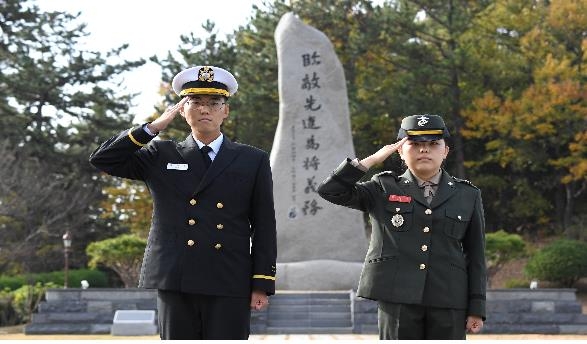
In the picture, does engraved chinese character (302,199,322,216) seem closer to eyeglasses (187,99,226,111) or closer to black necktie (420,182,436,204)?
black necktie (420,182,436,204)

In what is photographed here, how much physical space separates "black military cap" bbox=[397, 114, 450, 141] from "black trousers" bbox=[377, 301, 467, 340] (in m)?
0.74

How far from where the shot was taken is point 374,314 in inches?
525

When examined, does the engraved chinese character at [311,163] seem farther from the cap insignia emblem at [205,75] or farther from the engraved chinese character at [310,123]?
the cap insignia emblem at [205,75]

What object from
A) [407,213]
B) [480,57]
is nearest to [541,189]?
[480,57]

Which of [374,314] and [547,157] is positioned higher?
[547,157]

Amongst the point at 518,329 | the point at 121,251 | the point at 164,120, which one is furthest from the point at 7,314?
the point at 164,120

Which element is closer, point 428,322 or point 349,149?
point 428,322

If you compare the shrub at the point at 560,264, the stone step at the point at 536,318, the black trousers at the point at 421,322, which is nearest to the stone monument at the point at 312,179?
the stone step at the point at 536,318

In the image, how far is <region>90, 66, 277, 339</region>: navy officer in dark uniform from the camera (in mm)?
3900

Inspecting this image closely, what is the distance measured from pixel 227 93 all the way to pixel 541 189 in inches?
939

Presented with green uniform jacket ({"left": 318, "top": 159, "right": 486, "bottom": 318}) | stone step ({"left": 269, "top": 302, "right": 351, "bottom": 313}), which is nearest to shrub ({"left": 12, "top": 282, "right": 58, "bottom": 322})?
stone step ({"left": 269, "top": 302, "right": 351, "bottom": 313})

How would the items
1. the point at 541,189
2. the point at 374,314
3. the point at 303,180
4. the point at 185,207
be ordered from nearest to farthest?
the point at 185,207, the point at 374,314, the point at 303,180, the point at 541,189

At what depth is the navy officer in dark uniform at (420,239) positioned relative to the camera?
4105 millimetres

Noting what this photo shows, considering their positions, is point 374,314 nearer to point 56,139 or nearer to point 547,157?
point 547,157
